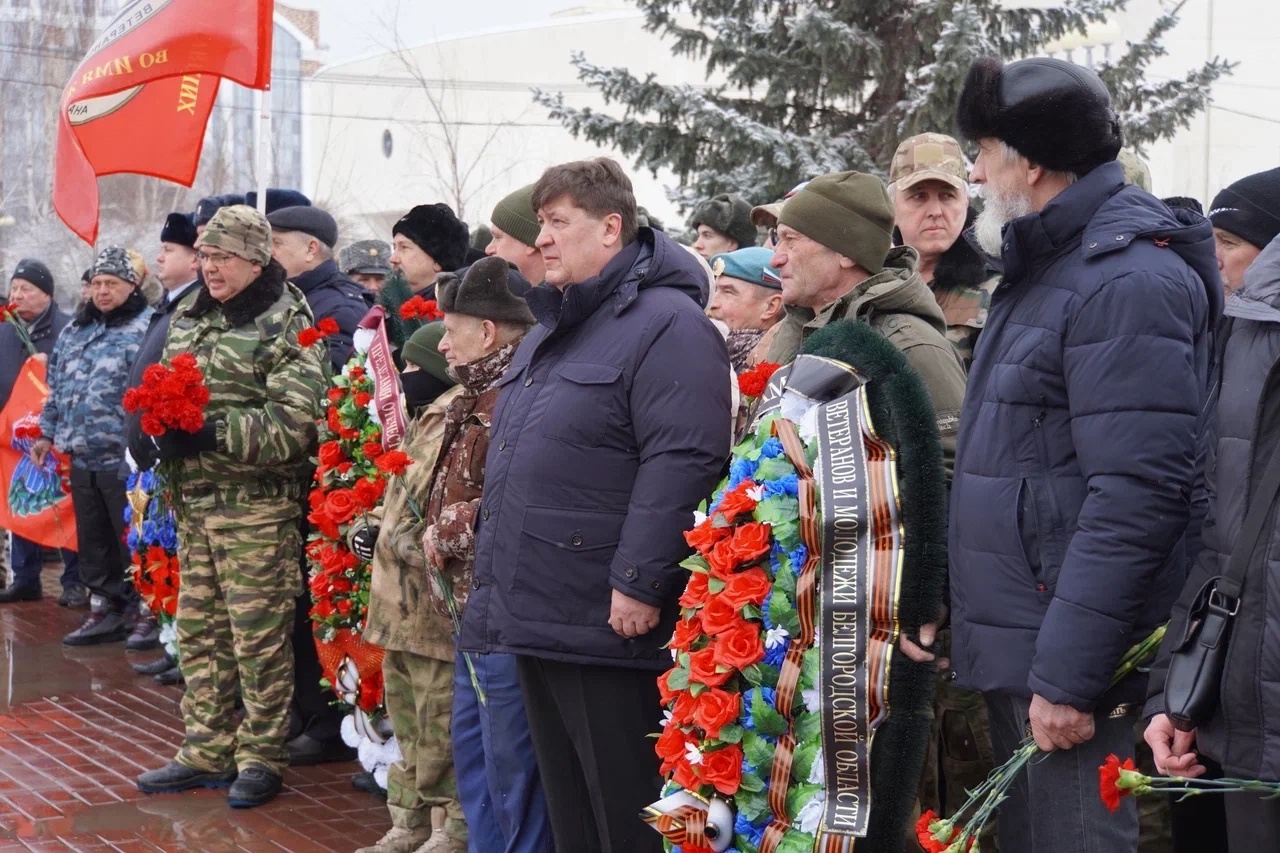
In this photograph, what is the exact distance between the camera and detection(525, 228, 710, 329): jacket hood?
172 inches

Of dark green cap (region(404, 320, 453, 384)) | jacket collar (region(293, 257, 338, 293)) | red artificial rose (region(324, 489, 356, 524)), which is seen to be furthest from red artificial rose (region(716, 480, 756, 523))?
jacket collar (region(293, 257, 338, 293))

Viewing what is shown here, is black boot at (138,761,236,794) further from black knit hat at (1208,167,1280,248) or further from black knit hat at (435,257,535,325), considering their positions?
black knit hat at (1208,167,1280,248)

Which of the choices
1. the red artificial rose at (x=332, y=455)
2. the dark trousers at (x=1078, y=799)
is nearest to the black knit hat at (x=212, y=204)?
the red artificial rose at (x=332, y=455)

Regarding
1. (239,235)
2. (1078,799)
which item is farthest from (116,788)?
(1078,799)

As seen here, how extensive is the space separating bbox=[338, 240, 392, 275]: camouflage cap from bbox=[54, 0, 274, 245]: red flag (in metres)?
1.33

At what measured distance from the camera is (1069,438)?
3.26 m

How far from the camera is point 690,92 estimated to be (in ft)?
39.8

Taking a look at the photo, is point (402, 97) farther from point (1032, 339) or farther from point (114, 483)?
point (1032, 339)

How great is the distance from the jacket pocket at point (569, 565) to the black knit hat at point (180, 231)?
507cm

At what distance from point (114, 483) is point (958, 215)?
6883mm

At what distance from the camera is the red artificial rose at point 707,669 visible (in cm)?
366

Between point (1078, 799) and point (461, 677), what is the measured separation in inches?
93.0

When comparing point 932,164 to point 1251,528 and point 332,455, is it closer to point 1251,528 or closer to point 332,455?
point 1251,528

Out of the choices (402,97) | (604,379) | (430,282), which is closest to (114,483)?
(430,282)
